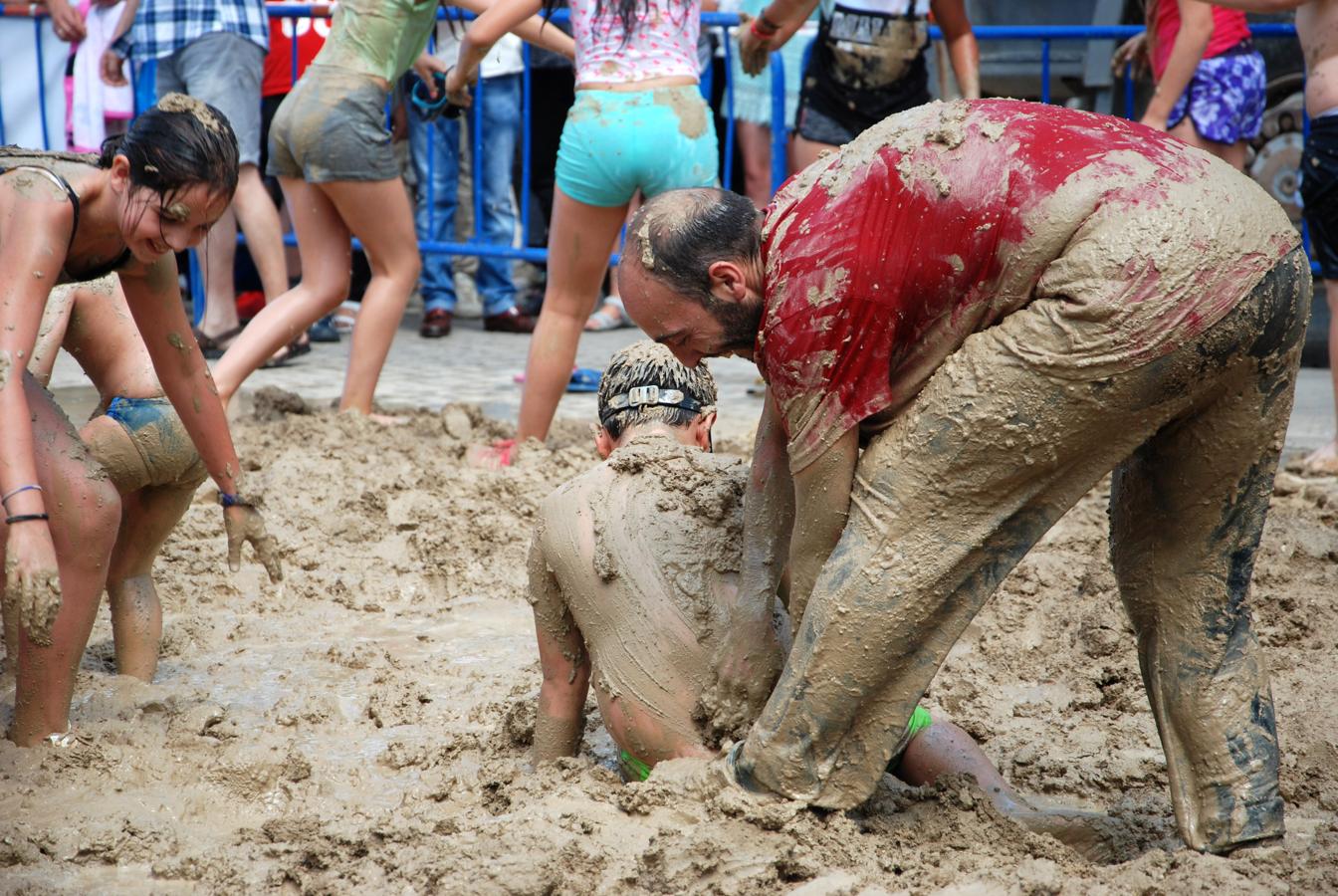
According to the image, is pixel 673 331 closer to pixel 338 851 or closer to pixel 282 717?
pixel 338 851

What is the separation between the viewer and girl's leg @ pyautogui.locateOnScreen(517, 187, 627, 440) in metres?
4.96

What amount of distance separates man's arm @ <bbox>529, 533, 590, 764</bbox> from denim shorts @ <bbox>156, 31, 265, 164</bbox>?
15.2 ft

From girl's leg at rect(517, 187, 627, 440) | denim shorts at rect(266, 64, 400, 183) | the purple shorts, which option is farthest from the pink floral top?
the purple shorts

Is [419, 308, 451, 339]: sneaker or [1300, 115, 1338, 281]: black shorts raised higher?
[1300, 115, 1338, 281]: black shorts

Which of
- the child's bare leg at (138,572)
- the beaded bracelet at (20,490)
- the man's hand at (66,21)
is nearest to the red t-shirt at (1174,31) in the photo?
the child's bare leg at (138,572)

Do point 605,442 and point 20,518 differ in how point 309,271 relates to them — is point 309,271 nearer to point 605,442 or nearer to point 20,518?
point 605,442

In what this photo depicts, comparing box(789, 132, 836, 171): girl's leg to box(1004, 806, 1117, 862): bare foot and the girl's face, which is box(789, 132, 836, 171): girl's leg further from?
box(1004, 806, 1117, 862): bare foot

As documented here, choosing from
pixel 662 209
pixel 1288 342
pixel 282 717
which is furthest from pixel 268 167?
pixel 1288 342

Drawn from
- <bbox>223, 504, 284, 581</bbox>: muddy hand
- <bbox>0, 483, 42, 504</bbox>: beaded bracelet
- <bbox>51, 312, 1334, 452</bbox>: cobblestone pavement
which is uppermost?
<bbox>0, 483, 42, 504</bbox>: beaded bracelet

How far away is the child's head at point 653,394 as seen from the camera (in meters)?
3.09

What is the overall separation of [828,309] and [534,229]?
23.1 feet

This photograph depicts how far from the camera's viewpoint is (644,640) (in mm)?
2732

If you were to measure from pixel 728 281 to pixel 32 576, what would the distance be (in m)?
1.46

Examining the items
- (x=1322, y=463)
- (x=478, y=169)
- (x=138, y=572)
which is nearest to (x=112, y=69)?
(x=478, y=169)
